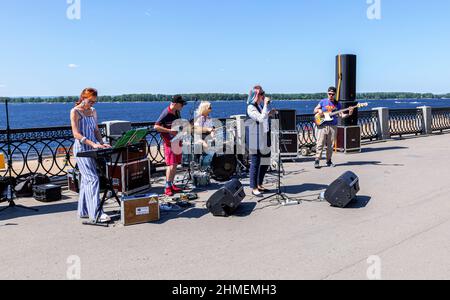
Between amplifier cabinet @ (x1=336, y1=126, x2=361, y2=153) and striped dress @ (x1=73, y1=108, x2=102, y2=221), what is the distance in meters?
9.10

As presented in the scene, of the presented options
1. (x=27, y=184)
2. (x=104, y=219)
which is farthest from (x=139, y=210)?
(x=27, y=184)

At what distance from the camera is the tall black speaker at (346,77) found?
14.1 metres

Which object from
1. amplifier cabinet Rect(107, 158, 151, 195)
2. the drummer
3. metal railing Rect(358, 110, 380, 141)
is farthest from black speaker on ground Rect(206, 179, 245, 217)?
metal railing Rect(358, 110, 380, 141)

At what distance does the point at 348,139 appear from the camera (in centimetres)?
1377

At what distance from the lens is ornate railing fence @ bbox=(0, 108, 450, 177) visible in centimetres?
962

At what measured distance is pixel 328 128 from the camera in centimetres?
1138

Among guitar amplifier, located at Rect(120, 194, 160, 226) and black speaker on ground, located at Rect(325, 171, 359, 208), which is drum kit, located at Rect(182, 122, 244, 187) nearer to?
guitar amplifier, located at Rect(120, 194, 160, 226)

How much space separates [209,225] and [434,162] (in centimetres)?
795

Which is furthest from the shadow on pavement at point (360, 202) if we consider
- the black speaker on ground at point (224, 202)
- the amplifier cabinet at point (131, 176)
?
the amplifier cabinet at point (131, 176)

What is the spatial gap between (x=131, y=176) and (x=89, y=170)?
205 centimetres

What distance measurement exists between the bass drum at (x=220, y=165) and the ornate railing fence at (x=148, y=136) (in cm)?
132

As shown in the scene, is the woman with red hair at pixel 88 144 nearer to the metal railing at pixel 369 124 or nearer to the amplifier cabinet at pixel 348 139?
the amplifier cabinet at pixel 348 139

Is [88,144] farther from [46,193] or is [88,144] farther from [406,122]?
[406,122]

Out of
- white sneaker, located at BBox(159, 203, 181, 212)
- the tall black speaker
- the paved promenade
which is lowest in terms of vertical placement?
the paved promenade
